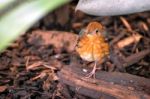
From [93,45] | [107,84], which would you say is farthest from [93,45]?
[107,84]

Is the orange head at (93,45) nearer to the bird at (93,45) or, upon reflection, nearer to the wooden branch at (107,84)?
the bird at (93,45)

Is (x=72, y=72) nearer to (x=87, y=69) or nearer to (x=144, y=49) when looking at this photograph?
(x=87, y=69)

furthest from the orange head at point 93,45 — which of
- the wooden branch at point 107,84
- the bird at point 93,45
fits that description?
the wooden branch at point 107,84

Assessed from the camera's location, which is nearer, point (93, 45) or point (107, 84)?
point (107, 84)

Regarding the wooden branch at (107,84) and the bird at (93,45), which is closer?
the wooden branch at (107,84)

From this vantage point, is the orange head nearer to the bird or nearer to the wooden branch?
the bird

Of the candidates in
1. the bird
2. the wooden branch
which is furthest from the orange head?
the wooden branch

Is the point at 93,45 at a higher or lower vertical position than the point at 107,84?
higher

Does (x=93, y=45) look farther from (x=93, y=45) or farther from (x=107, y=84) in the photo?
(x=107, y=84)

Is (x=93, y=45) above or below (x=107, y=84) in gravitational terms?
above
